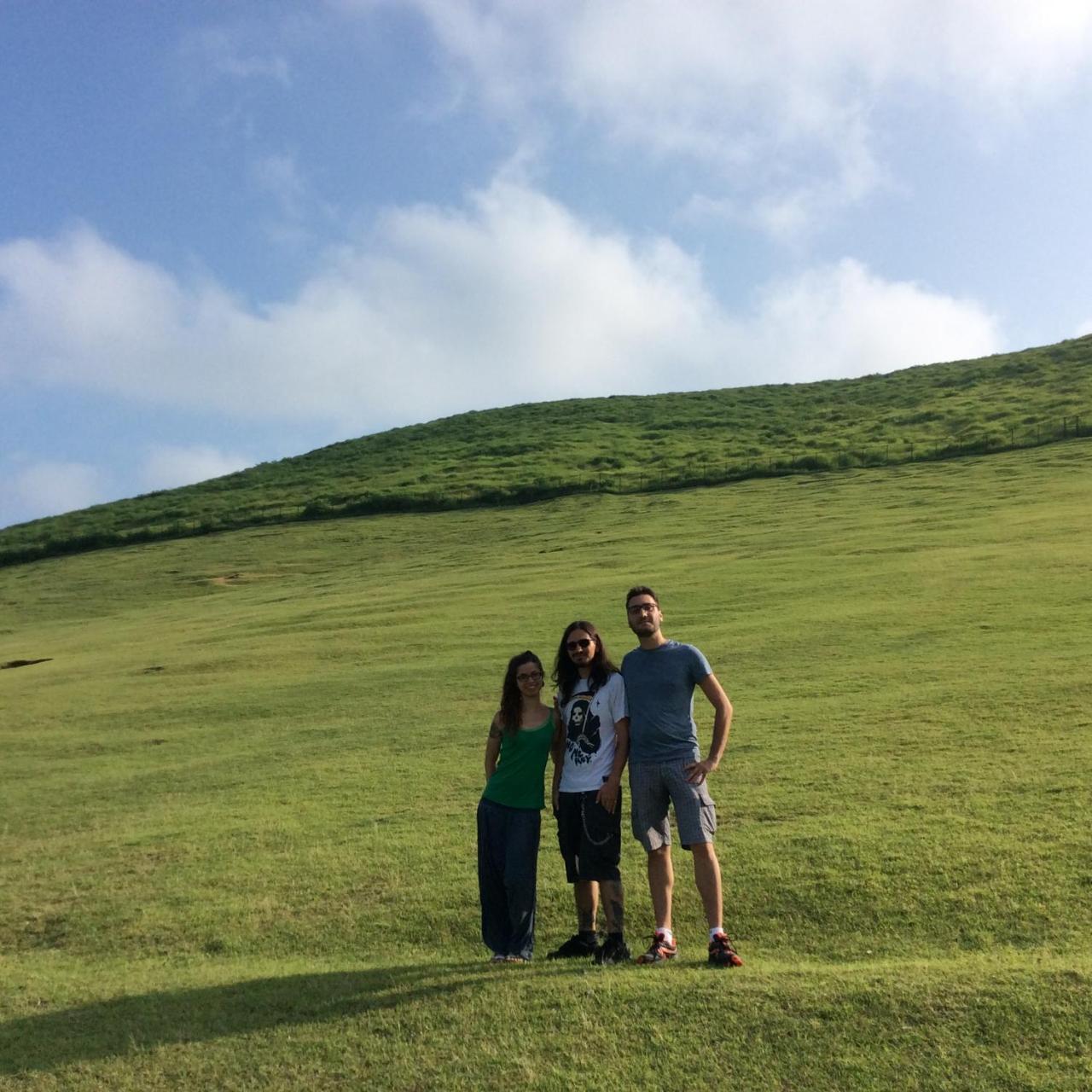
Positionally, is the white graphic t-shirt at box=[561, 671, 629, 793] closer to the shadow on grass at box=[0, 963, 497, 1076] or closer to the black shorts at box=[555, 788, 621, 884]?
the black shorts at box=[555, 788, 621, 884]

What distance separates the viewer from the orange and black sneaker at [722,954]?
25.0 ft

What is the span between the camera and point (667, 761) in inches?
313

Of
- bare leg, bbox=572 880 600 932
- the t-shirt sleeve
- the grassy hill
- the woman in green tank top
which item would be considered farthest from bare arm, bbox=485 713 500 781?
the grassy hill

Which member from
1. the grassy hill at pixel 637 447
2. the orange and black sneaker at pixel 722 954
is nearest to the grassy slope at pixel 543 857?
the orange and black sneaker at pixel 722 954

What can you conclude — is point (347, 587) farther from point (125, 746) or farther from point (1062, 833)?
point (1062, 833)

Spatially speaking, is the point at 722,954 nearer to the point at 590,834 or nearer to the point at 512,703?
the point at 590,834

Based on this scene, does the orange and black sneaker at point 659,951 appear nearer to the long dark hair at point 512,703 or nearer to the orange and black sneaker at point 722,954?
the orange and black sneaker at point 722,954

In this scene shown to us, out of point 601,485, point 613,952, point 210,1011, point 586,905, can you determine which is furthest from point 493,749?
point 601,485

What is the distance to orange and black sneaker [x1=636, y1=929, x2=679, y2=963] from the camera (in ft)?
25.9

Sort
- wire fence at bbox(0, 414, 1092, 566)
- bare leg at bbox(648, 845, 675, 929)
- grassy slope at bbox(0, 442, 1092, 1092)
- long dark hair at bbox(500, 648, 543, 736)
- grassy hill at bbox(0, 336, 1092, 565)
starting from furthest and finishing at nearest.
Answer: grassy hill at bbox(0, 336, 1092, 565)
wire fence at bbox(0, 414, 1092, 566)
long dark hair at bbox(500, 648, 543, 736)
bare leg at bbox(648, 845, 675, 929)
grassy slope at bbox(0, 442, 1092, 1092)

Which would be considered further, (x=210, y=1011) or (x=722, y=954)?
(x=210, y=1011)

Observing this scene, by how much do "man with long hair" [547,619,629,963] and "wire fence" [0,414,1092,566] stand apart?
52945 millimetres

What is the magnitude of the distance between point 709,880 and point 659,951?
67 cm

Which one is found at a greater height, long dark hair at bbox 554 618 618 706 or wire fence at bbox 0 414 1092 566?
wire fence at bbox 0 414 1092 566
